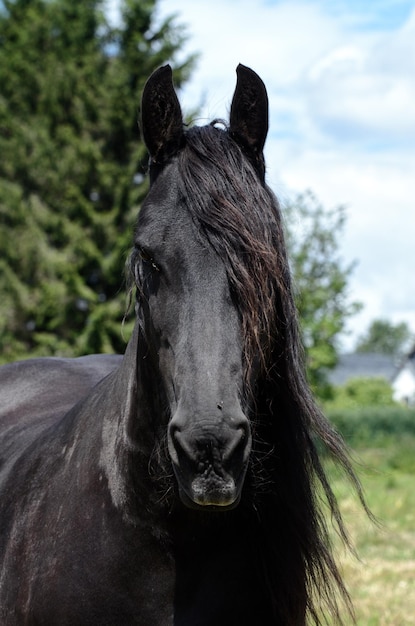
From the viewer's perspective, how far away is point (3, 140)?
27.7 meters

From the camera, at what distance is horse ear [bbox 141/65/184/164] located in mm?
2715

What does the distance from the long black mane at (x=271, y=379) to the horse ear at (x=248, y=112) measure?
0.17 feet

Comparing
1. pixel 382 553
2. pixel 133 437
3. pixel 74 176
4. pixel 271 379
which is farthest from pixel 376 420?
pixel 271 379

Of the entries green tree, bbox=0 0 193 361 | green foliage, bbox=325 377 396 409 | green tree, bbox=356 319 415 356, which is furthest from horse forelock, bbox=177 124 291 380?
green tree, bbox=356 319 415 356

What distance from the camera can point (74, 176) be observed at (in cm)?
2564

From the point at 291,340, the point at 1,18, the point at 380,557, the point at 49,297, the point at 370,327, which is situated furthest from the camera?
the point at 370,327

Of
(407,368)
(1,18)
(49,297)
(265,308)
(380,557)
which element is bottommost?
(380,557)

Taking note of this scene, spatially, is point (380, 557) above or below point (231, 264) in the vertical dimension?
below

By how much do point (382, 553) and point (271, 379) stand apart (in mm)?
6371

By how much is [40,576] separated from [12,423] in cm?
141

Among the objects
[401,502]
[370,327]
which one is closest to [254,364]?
[401,502]

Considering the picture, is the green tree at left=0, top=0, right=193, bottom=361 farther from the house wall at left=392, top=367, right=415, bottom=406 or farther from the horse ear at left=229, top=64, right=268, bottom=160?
the house wall at left=392, top=367, right=415, bottom=406

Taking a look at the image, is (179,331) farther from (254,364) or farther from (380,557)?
(380,557)

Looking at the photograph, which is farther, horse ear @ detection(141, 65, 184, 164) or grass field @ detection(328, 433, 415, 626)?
grass field @ detection(328, 433, 415, 626)
